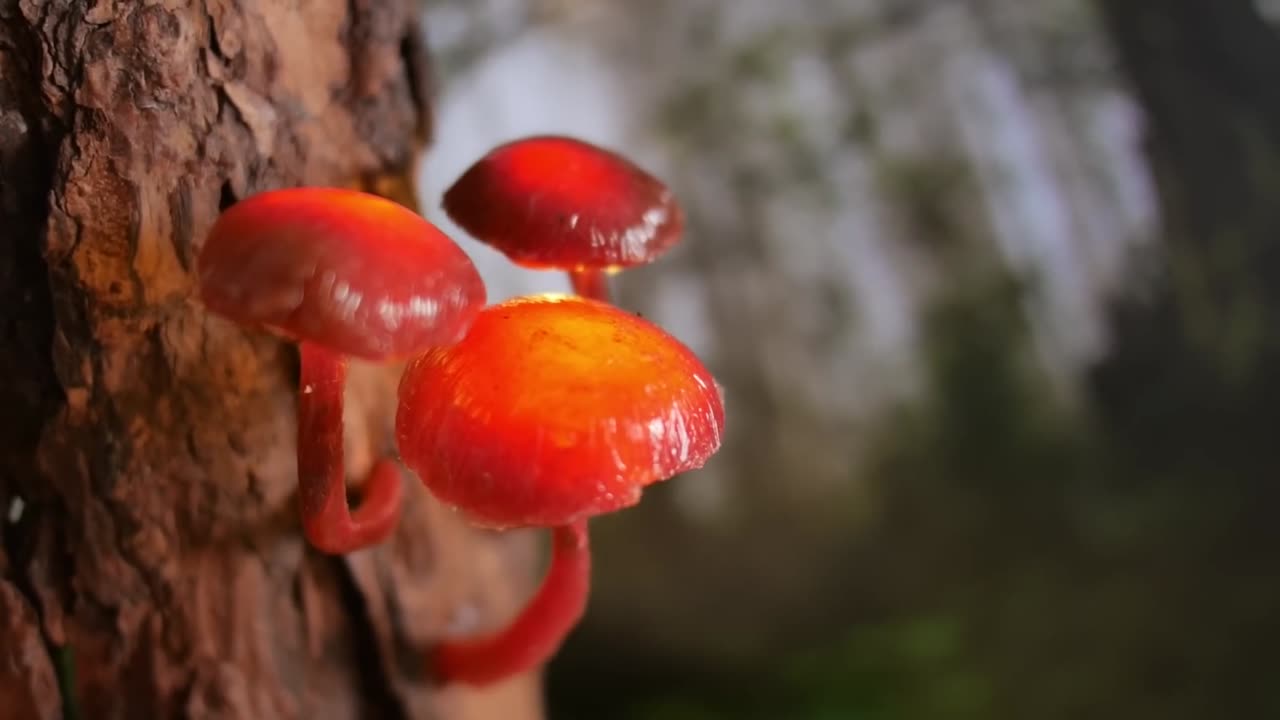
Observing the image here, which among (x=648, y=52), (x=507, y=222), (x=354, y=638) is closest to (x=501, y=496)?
(x=507, y=222)


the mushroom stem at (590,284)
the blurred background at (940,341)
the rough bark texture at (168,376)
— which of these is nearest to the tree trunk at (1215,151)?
the blurred background at (940,341)

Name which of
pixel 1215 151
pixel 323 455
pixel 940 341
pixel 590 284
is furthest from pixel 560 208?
pixel 1215 151

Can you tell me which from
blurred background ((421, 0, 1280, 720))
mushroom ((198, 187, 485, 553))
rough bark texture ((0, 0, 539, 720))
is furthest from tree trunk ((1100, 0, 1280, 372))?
mushroom ((198, 187, 485, 553))

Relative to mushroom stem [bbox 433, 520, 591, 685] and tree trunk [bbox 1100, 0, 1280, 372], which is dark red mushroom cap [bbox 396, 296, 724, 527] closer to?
mushroom stem [bbox 433, 520, 591, 685]

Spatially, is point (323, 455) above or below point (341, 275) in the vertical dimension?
below

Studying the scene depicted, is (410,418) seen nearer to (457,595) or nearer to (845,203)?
(457,595)

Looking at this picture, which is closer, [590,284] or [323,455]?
[323,455]

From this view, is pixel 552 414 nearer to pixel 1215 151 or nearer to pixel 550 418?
pixel 550 418
